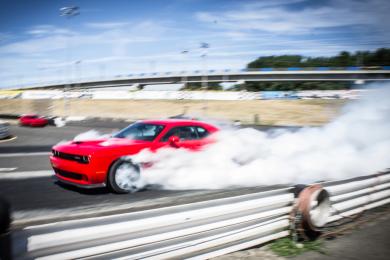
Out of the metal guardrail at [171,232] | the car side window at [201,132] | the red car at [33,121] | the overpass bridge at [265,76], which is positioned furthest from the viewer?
the overpass bridge at [265,76]

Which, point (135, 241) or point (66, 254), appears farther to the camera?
point (135, 241)

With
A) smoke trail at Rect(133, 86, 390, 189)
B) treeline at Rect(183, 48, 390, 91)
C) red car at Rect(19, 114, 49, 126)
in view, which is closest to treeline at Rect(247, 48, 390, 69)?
treeline at Rect(183, 48, 390, 91)

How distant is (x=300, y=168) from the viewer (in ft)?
29.6

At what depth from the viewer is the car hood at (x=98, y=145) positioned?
7109 millimetres

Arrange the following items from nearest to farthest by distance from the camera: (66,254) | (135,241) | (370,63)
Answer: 1. (66,254)
2. (135,241)
3. (370,63)

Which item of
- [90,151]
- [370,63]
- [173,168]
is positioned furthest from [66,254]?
[370,63]

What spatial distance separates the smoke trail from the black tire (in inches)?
6.8

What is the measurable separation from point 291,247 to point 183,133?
415 centimetres

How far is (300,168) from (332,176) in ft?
2.36

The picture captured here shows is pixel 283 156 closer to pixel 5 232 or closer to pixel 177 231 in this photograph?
pixel 177 231

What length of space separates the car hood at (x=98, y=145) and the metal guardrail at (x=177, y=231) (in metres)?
3.48

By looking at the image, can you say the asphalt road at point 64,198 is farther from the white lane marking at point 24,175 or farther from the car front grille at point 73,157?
the car front grille at point 73,157

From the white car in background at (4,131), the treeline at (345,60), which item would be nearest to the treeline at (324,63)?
the treeline at (345,60)

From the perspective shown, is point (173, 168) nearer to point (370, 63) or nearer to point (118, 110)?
point (118, 110)
